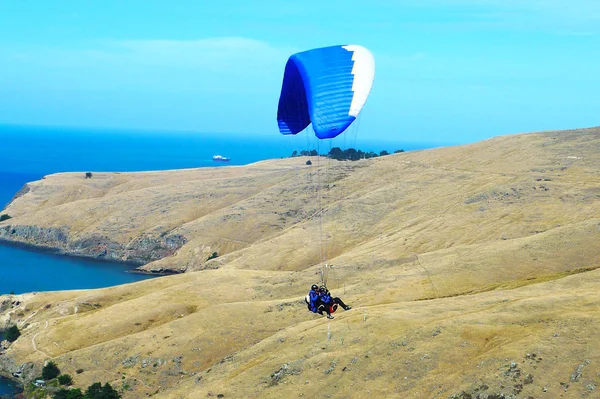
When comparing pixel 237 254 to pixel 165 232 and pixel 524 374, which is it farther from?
pixel 524 374

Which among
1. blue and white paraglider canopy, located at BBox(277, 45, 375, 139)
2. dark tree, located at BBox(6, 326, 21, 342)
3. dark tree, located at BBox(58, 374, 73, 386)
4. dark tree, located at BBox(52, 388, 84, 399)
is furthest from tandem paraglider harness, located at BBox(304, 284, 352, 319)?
dark tree, located at BBox(6, 326, 21, 342)

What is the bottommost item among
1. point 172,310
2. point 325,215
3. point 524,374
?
point 524,374

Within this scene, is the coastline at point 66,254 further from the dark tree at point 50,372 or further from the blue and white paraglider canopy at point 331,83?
the blue and white paraglider canopy at point 331,83

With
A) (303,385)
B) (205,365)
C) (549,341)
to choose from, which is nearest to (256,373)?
(303,385)

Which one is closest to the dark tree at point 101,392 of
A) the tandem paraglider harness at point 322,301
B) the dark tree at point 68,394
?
the dark tree at point 68,394

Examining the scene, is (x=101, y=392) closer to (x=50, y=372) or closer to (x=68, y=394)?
(x=68, y=394)

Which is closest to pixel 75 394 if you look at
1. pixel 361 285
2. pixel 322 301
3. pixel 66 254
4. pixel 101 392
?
pixel 101 392

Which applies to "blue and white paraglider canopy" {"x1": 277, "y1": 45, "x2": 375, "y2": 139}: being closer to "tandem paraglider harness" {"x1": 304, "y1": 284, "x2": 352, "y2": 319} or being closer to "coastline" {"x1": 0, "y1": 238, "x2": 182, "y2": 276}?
"tandem paraglider harness" {"x1": 304, "y1": 284, "x2": 352, "y2": 319}
